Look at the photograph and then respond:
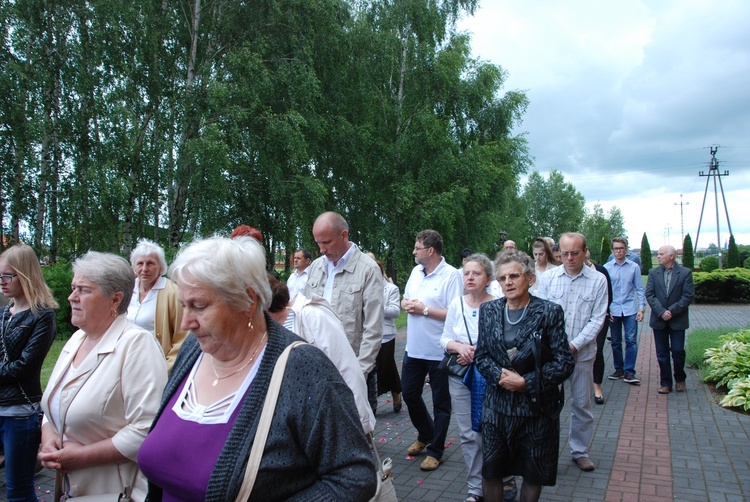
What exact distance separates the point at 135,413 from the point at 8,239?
1624 centimetres

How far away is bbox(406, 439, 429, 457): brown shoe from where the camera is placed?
5.46 meters

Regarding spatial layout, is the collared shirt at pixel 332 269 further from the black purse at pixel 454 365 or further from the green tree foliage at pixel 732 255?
the green tree foliage at pixel 732 255

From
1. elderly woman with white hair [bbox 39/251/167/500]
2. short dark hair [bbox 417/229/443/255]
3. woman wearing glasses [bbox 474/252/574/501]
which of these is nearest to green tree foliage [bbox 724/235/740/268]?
short dark hair [bbox 417/229/443/255]

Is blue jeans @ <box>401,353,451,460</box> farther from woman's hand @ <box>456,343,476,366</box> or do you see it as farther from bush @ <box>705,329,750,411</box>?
bush @ <box>705,329,750,411</box>

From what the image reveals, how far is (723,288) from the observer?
2027 centimetres

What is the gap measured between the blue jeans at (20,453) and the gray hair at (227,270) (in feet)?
7.32

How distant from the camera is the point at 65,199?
15.9 meters

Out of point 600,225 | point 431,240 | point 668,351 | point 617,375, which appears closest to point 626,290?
point 668,351

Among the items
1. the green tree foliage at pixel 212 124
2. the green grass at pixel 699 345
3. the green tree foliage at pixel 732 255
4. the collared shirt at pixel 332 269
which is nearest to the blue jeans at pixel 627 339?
the green grass at pixel 699 345

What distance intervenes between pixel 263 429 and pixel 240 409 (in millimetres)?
145

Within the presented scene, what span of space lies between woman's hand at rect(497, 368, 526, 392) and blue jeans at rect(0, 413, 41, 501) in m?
2.94

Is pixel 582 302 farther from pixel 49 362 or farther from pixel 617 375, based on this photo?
pixel 49 362

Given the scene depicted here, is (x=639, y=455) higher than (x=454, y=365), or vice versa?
(x=454, y=365)

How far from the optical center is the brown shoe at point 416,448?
5.46m
